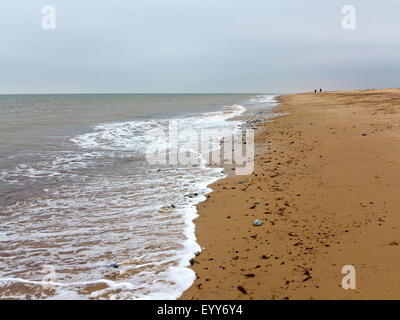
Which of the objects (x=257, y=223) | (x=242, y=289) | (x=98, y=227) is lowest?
(x=242, y=289)

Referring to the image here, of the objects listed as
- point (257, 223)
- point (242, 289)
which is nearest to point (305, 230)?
point (257, 223)

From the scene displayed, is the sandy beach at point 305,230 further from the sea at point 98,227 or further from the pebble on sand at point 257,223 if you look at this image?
the sea at point 98,227

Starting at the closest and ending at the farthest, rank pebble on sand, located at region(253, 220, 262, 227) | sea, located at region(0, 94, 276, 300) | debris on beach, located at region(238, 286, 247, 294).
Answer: debris on beach, located at region(238, 286, 247, 294) → sea, located at region(0, 94, 276, 300) → pebble on sand, located at region(253, 220, 262, 227)

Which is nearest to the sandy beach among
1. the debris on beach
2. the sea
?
the debris on beach

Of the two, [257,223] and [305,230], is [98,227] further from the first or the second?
[305,230]

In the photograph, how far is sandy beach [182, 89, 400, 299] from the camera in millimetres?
3160

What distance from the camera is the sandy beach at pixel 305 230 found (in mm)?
3160

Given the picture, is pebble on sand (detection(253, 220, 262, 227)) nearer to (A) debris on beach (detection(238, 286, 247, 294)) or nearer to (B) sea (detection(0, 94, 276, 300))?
(B) sea (detection(0, 94, 276, 300))

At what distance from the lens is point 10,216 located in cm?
552

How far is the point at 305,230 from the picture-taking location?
4359mm

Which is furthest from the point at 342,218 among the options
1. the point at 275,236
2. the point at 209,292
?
the point at 209,292

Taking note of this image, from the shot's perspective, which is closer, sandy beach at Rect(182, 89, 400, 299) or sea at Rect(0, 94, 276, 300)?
sandy beach at Rect(182, 89, 400, 299)

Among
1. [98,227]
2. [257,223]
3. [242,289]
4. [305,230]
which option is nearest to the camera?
[242,289]

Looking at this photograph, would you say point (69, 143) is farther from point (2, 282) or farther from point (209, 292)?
point (209, 292)
